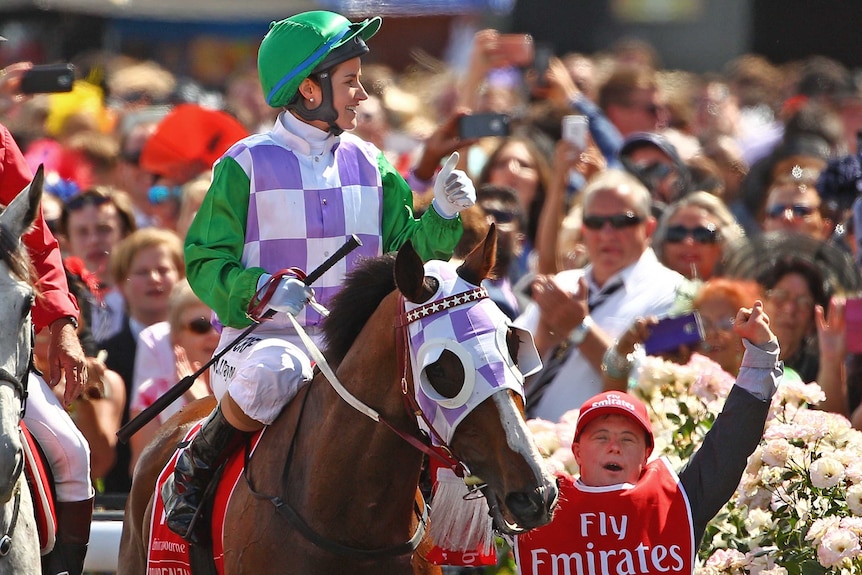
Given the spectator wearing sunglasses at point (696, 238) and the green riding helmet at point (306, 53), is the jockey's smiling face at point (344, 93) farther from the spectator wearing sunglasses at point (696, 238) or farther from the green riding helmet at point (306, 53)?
the spectator wearing sunglasses at point (696, 238)

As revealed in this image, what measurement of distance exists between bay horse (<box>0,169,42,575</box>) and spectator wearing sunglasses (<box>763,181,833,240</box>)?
5.37 meters

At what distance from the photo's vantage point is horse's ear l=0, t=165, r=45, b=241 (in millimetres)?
4051

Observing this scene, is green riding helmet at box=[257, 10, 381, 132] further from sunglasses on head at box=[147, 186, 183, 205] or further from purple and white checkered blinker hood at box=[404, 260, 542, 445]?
sunglasses on head at box=[147, 186, 183, 205]

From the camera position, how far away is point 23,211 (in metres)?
4.08

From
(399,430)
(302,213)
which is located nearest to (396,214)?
(302,213)

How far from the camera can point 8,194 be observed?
197 inches

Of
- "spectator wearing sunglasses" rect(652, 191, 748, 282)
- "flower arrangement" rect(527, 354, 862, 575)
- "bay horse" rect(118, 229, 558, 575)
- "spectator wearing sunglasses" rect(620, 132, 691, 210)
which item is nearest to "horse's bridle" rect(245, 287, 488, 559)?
"bay horse" rect(118, 229, 558, 575)

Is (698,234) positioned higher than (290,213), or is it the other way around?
(290,213)

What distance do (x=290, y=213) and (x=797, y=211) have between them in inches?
177

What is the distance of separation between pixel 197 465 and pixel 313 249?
2.60 ft

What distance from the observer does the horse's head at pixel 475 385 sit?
4035mm

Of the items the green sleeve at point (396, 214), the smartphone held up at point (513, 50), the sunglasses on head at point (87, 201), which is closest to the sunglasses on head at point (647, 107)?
the smartphone held up at point (513, 50)

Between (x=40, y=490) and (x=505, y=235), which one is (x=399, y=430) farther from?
(x=505, y=235)

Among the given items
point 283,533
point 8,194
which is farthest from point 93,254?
point 283,533
